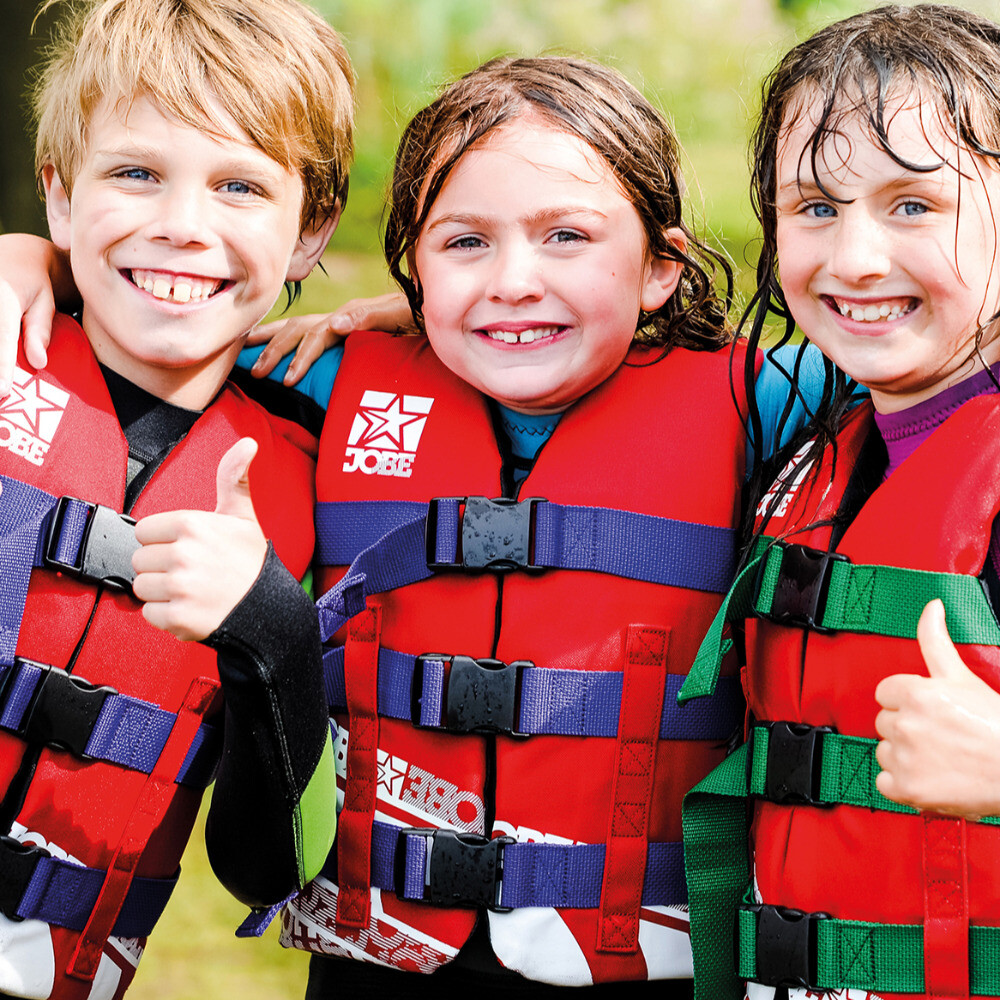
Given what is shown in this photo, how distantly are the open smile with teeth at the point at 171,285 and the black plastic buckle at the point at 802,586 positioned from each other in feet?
4.13

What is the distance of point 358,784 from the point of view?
2.37 metres

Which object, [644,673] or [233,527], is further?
[644,673]

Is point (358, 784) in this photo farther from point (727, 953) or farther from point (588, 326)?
point (588, 326)

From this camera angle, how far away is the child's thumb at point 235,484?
190 cm

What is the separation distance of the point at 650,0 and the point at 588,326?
4.41m

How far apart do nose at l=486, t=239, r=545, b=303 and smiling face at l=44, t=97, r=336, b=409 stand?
487mm

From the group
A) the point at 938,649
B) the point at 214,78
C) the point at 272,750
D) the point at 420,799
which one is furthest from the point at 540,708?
the point at 214,78

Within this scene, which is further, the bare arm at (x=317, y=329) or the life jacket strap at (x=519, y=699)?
the bare arm at (x=317, y=329)

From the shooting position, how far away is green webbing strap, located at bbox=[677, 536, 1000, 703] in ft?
6.22

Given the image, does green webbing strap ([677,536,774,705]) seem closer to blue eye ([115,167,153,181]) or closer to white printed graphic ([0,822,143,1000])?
white printed graphic ([0,822,143,1000])

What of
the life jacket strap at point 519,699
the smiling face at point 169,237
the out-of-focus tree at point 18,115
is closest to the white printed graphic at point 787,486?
the life jacket strap at point 519,699

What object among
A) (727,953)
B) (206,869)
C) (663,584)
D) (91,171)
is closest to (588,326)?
(663,584)

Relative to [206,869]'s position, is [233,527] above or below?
above

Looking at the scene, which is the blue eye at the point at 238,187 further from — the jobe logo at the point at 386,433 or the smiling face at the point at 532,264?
the jobe logo at the point at 386,433
